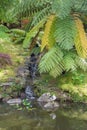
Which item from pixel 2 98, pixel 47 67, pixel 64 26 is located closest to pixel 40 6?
pixel 64 26

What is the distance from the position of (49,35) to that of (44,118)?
2964 millimetres

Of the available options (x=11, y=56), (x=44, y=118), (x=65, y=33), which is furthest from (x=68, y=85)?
(x=11, y=56)

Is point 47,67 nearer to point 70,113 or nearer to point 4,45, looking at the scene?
point 70,113

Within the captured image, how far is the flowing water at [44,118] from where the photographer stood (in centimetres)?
915

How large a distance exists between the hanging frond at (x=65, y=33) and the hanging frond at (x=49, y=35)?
0.17 meters

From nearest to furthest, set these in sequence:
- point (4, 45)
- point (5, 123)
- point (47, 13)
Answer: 1. point (5, 123)
2. point (47, 13)
3. point (4, 45)

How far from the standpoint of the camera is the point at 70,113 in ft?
33.5

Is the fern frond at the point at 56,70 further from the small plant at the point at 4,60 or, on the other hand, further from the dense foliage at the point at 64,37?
the small plant at the point at 4,60

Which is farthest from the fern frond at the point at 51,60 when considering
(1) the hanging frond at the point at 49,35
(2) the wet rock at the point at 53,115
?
(2) the wet rock at the point at 53,115

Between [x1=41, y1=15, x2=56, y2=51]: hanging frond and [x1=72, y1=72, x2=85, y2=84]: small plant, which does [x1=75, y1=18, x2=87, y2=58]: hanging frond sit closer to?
[x1=72, y1=72, x2=85, y2=84]: small plant

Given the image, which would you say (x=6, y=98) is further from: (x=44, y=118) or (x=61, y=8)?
(x=61, y=8)

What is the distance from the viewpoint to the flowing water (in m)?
9.15

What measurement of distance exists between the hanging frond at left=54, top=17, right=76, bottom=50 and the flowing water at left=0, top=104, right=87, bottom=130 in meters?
1.83

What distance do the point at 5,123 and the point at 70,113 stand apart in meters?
1.86
